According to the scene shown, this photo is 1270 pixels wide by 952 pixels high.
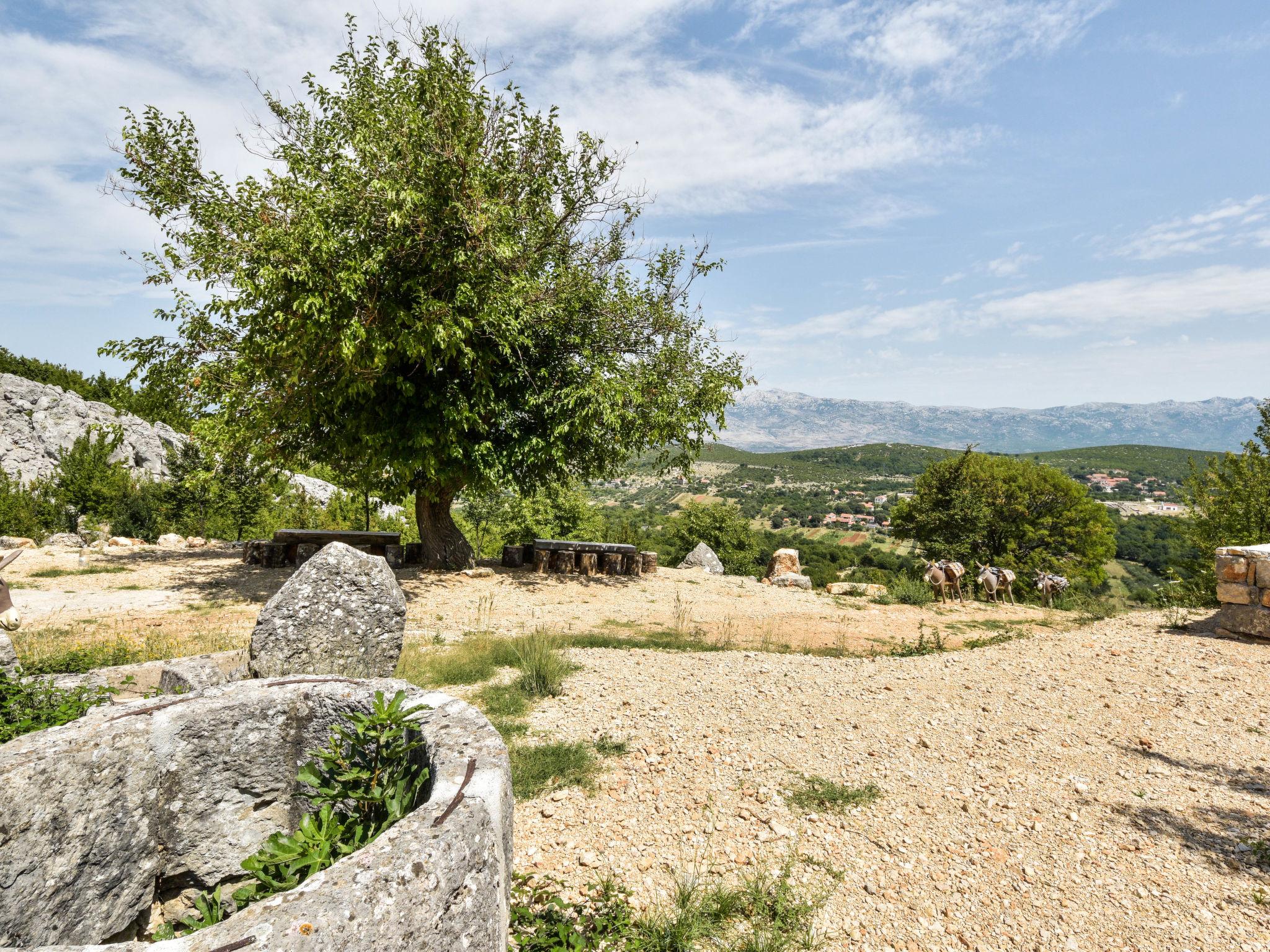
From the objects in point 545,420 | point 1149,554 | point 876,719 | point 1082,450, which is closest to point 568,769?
point 876,719

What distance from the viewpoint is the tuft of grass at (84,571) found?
559 inches

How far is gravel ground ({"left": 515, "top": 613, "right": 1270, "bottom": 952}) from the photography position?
427 cm

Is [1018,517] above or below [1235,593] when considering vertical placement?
below

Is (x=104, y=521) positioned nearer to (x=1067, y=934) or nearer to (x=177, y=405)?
(x=177, y=405)

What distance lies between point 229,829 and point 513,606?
1039 cm

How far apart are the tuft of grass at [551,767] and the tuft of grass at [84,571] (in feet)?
46.6

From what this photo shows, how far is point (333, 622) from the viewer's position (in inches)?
292

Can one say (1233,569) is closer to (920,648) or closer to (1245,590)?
(1245,590)

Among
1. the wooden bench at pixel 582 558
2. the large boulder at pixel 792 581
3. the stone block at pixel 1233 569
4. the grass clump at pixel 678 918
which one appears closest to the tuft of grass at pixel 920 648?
the stone block at pixel 1233 569

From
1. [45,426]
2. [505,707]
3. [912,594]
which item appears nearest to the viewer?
[505,707]

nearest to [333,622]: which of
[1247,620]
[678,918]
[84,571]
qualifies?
[678,918]

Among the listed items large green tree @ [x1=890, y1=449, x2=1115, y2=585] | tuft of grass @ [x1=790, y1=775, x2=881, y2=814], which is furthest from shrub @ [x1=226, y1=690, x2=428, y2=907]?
large green tree @ [x1=890, y1=449, x2=1115, y2=585]

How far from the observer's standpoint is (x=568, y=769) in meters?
6.12

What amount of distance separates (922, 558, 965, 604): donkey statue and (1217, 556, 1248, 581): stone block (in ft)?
21.2
